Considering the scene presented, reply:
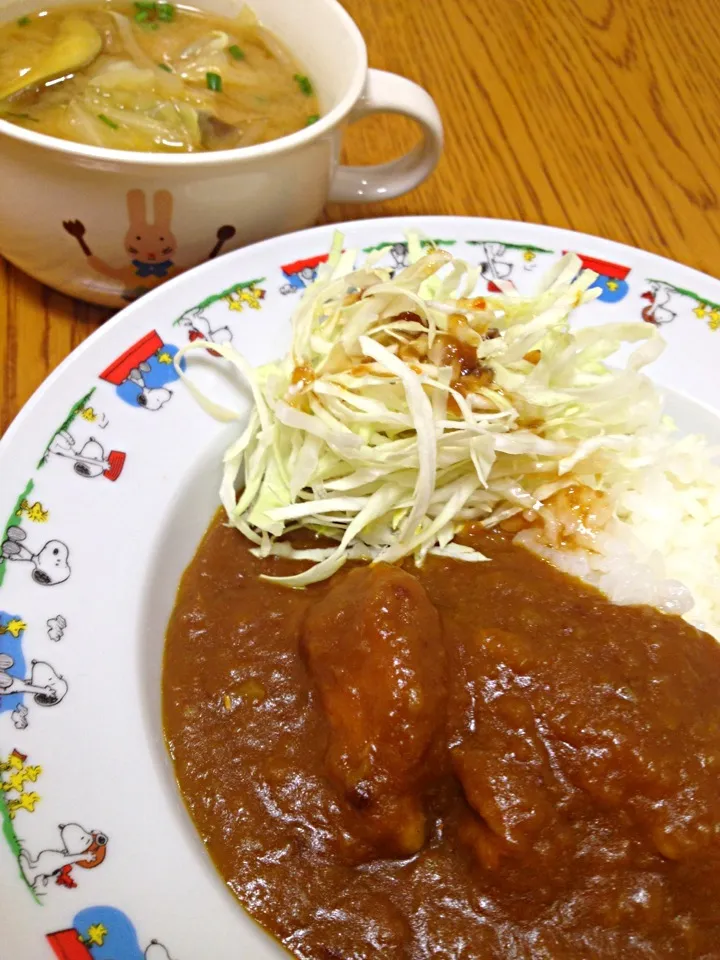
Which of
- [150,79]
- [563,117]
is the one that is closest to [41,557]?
[150,79]

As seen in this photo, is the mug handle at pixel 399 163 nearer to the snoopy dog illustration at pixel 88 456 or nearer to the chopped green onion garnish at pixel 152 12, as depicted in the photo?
the chopped green onion garnish at pixel 152 12

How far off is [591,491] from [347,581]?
0.72 metres

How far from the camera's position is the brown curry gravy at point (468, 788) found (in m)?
1.43

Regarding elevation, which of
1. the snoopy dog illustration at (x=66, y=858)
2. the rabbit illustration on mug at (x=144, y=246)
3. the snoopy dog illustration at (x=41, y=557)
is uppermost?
the rabbit illustration on mug at (x=144, y=246)

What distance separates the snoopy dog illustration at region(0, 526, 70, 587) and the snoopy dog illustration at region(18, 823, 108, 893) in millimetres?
455

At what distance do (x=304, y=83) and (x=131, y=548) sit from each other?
55.3 inches

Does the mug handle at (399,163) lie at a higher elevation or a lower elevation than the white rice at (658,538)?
higher

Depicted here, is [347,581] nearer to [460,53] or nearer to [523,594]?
[523,594]

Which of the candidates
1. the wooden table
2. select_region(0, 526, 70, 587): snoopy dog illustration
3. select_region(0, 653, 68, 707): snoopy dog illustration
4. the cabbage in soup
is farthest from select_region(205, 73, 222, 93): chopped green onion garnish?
select_region(0, 653, 68, 707): snoopy dog illustration

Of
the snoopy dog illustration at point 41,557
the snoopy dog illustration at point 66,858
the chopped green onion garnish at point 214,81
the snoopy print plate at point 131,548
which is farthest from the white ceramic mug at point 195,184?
the snoopy dog illustration at point 66,858

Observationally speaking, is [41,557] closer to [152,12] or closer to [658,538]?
[658,538]

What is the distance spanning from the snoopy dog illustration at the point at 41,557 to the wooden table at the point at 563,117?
0.93m

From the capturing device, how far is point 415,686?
1462mm

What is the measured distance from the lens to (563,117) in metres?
3.13
